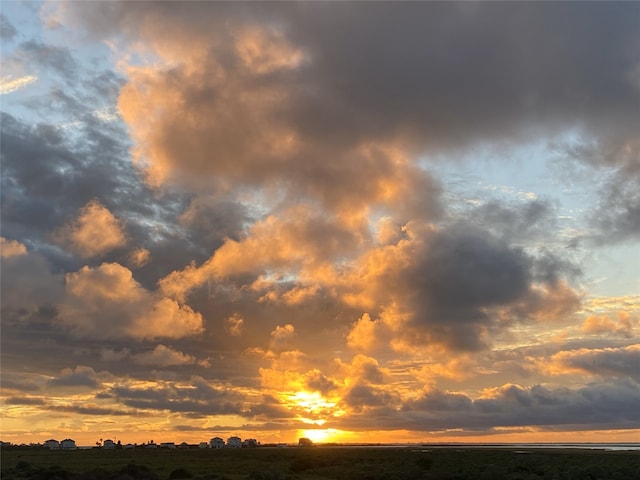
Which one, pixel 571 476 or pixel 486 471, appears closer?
pixel 571 476

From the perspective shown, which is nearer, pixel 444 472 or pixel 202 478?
pixel 202 478

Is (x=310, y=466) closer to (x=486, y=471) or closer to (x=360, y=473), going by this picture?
(x=360, y=473)

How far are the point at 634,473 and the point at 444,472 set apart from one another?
30241 mm

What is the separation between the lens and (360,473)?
359ft

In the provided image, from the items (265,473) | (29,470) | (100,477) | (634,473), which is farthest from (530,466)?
(29,470)

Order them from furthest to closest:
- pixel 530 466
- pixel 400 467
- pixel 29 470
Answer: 1. pixel 530 466
2. pixel 400 467
3. pixel 29 470

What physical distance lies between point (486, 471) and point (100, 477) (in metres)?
59.2

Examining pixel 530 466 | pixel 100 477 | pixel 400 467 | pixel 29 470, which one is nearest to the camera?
pixel 100 477

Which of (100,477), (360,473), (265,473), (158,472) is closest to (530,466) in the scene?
(360,473)

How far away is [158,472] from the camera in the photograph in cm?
10906

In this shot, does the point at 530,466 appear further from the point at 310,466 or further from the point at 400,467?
the point at 310,466

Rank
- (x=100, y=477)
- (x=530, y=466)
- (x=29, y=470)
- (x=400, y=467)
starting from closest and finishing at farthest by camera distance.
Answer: (x=100, y=477) < (x=29, y=470) < (x=400, y=467) < (x=530, y=466)

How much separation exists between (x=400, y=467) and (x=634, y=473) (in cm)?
3763

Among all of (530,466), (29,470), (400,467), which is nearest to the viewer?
(29,470)
